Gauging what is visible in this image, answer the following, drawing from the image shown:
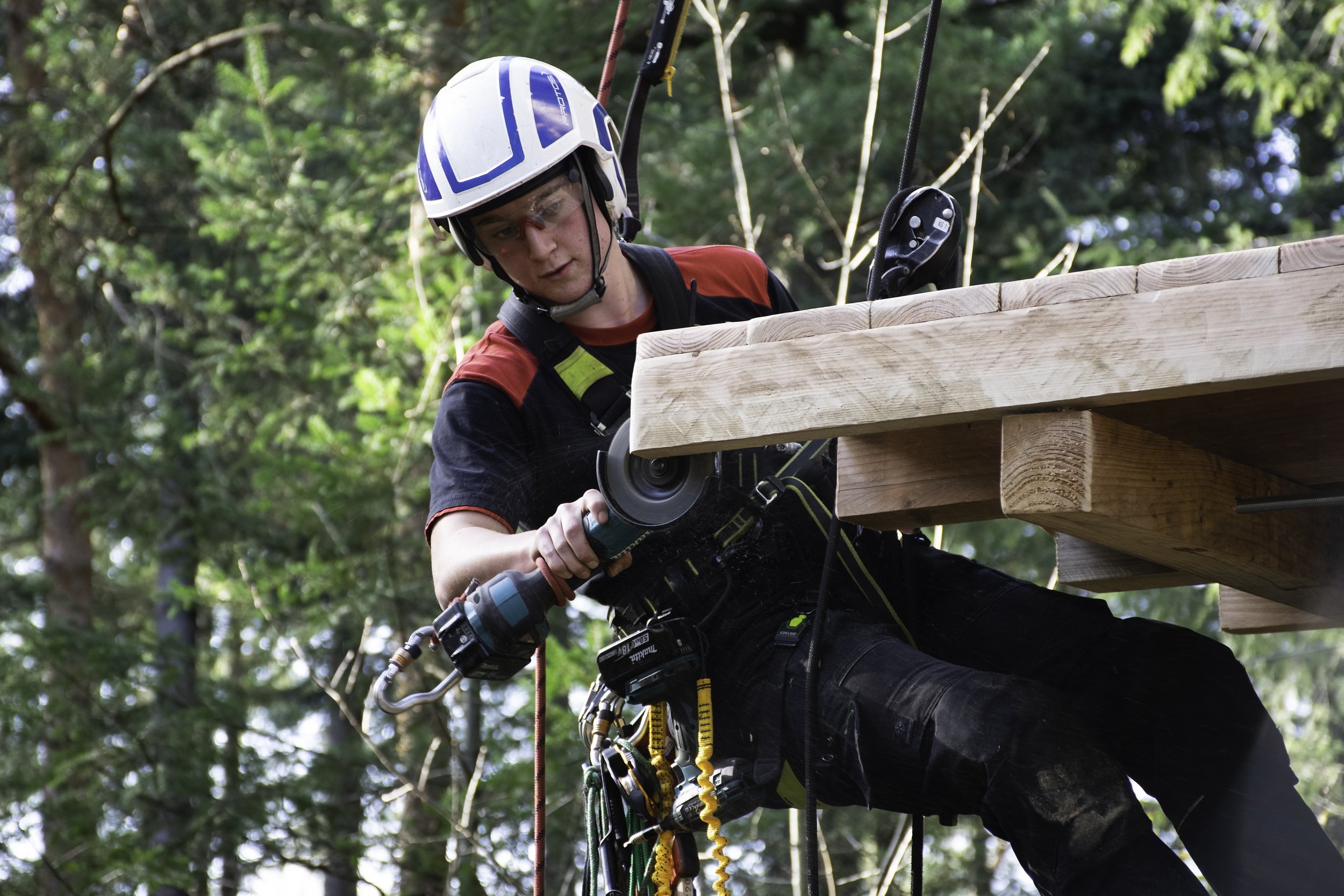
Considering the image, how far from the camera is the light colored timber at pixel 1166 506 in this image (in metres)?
1.66

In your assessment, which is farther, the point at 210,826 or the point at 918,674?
the point at 210,826

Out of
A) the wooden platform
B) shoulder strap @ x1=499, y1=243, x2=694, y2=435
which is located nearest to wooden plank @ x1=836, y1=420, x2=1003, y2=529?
the wooden platform

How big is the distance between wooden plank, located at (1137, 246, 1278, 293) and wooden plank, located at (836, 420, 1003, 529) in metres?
0.48

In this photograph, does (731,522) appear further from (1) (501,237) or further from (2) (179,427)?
(2) (179,427)

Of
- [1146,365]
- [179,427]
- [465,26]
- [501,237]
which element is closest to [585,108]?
[501,237]

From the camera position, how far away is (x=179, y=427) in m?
9.60

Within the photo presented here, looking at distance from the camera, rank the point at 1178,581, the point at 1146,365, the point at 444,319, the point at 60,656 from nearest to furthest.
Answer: the point at 1146,365, the point at 1178,581, the point at 444,319, the point at 60,656

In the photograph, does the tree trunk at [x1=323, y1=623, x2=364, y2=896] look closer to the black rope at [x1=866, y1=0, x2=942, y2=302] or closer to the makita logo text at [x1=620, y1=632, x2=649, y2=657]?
the makita logo text at [x1=620, y1=632, x2=649, y2=657]

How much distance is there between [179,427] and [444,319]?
326 centimetres

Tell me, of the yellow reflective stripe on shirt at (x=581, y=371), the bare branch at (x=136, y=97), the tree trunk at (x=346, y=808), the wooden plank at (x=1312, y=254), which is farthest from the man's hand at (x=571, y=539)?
the bare branch at (x=136, y=97)

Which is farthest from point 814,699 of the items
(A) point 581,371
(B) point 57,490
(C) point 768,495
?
(B) point 57,490

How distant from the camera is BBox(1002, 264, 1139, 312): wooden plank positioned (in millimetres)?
1562

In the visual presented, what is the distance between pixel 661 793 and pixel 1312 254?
182 centimetres

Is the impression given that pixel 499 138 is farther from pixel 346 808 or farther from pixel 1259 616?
pixel 346 808
